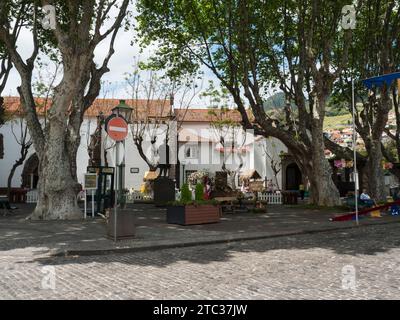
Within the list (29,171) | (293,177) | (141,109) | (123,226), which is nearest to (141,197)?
(141,109)

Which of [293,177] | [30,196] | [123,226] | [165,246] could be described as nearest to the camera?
[165,246]

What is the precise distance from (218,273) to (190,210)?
23.6ft

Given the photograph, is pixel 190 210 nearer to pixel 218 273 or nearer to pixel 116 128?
pixel 116 128

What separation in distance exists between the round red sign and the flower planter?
15.3 ft

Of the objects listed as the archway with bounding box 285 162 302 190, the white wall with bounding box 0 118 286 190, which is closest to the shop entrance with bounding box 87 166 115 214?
the white wall with bounding box 0 118 286 190

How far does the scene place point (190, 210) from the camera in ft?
47.0

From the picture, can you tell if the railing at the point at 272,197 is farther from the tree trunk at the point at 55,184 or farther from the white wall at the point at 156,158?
the tree trunk at the point at 55,184

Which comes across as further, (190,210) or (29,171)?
(29,171)

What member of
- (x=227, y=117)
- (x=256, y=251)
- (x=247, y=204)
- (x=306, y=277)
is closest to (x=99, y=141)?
(x=227, y=117)

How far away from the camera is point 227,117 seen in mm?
43000

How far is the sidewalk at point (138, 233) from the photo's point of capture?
9.59m

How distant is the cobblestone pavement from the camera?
5805 millimetres

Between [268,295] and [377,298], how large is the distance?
1.40 m

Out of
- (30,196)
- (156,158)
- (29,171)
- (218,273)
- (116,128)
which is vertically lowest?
(218,273)
